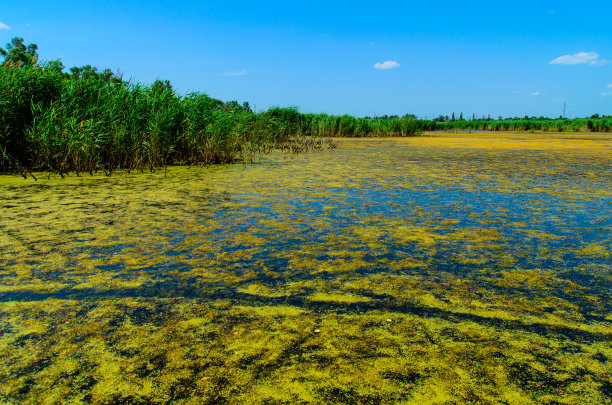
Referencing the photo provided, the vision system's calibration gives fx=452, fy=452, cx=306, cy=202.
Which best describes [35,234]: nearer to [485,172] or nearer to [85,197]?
[85,197]

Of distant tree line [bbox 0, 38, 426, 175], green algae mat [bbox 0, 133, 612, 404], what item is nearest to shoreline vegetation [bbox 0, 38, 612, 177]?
distant tree line [bbox 0, 38, 426, 175]

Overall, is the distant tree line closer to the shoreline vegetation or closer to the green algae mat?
the shoreline vegetation

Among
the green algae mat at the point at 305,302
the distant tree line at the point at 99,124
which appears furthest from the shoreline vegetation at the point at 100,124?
the green algae mat at the point at 305,302

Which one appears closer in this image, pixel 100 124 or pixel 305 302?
pixel 305 302

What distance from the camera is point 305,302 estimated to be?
1.67 m

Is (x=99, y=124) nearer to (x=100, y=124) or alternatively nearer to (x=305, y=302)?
(x=100, y=124)

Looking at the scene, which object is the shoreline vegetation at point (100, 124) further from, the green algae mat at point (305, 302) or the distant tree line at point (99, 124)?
the green algae mat at point (305, 302)

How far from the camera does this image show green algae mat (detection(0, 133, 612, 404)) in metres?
1.17

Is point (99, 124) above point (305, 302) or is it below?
above

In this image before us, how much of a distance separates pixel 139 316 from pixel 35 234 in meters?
1.49

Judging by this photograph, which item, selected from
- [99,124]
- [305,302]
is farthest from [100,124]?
[305,302]

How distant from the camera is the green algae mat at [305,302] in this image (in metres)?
1.17

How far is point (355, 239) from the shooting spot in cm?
254

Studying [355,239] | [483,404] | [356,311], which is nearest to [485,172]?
[355,239]
